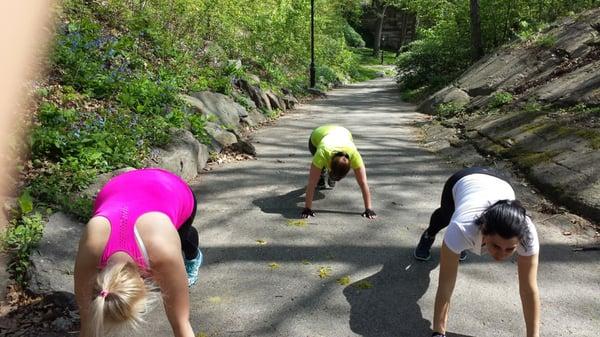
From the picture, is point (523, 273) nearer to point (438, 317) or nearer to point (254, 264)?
point (438, 317)

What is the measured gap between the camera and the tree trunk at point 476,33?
622 inches

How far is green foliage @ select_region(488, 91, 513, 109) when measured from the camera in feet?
33.0

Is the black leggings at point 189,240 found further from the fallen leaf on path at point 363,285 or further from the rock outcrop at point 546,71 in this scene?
the rock outcrop at point 546,71

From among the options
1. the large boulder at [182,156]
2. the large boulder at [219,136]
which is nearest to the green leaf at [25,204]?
the large boulder at [182,156]

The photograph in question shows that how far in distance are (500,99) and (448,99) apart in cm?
244

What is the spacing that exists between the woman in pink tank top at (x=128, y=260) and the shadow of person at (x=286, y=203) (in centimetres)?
291

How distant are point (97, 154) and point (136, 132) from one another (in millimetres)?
985

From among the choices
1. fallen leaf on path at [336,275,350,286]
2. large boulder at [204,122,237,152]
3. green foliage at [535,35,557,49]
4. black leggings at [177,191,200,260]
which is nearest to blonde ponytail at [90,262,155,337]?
black leggings at [177,191,200,260]

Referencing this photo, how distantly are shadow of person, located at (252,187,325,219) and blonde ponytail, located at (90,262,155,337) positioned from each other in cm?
337

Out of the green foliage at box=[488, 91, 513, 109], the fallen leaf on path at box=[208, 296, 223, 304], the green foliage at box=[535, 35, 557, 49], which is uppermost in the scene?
the green foliage at box=[535, 35, 557, 49]

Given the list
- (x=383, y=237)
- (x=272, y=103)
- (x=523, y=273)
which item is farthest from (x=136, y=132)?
(x=272, y=103)

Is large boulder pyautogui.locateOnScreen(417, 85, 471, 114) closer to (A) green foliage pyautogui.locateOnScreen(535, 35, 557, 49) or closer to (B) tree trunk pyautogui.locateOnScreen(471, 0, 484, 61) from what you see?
(A) green foliage pyautogui.locateOnScreen(535, 35, 557, 49)

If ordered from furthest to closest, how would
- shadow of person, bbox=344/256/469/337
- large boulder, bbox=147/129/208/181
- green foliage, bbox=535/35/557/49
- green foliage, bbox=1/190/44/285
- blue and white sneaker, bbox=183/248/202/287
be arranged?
green foliage, bbox=535/35/557/49, large boulder, bbox=147/129/208/181, blue and white sneaker, bbox=183/248/202/287, green foliage, bbox=1/190/44/285, shadow of person, bbox=344/256/469/337

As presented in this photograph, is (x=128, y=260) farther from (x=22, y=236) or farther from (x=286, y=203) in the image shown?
(x=286, y=203)
